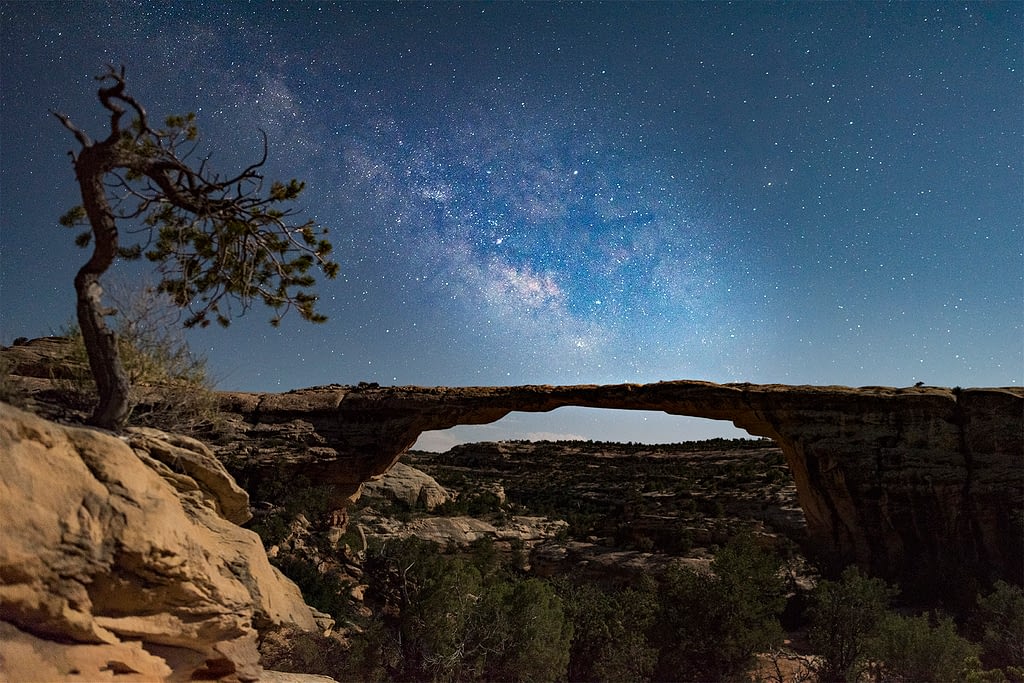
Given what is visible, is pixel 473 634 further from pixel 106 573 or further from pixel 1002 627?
pixel 1002 627

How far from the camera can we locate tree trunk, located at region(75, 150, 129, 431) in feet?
13.4

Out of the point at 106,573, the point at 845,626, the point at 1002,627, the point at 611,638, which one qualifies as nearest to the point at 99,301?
the point at 106,573

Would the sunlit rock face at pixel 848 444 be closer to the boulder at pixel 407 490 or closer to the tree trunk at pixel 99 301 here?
the boulder at pixel 407 490

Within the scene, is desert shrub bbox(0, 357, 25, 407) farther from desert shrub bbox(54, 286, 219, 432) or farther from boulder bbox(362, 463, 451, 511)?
boulder bbox(362, 463, 451, 511)

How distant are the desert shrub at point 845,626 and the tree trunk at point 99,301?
13.8 m

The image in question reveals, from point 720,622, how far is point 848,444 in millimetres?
8840

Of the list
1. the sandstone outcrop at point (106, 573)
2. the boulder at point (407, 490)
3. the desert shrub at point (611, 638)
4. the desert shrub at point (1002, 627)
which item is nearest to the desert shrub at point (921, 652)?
the desert shrub at point (1002, 627)

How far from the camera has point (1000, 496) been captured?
47.8 ft

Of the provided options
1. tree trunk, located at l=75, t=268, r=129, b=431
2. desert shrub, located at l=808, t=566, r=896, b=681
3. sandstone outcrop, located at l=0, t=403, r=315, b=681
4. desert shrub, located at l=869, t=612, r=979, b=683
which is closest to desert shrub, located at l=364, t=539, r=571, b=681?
desert shrub, located at l=808, t=566, r=896, b=681

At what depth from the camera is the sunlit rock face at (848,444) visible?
14.8 metres

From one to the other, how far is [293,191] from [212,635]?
4.40 metres

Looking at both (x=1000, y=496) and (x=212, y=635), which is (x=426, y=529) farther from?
(x=1000, y=496)

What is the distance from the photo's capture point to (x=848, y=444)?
15.8 meters

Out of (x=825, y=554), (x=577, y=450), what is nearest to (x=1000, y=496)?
(x=825, y=554)
